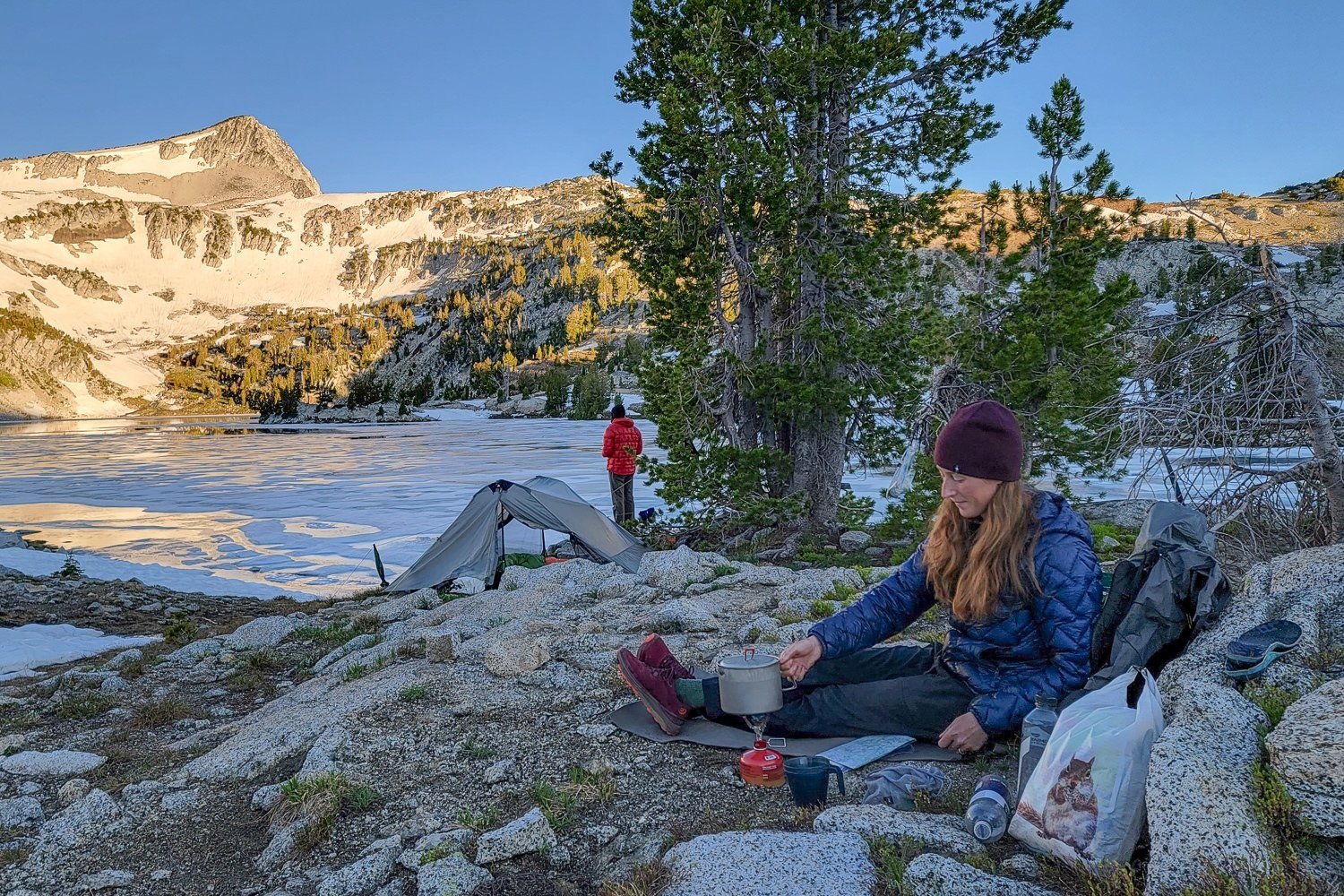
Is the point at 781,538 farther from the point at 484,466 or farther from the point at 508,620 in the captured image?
the point at 484,466

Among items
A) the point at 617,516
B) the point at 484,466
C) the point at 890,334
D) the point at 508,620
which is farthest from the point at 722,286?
the point at 484,466

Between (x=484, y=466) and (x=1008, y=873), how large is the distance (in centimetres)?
3244

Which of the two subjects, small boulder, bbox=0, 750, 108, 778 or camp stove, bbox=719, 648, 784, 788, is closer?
camp stove, bbox=719, 648, 784, 788

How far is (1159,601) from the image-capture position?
3.81 m

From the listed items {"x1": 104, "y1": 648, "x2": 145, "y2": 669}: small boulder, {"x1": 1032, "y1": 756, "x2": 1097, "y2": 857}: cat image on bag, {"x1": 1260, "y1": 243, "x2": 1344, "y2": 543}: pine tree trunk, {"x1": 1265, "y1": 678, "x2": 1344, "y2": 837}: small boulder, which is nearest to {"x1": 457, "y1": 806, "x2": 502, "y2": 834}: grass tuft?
{"x1": 1032, "y1": 756, "x2": 1097, "y2": 857}: cat image on bag

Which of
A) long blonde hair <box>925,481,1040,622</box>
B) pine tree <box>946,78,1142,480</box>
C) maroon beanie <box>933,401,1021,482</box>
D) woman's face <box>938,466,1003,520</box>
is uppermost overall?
pine tree <box>946,78,1142,480</box>

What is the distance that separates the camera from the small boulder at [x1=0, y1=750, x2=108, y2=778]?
5453mm

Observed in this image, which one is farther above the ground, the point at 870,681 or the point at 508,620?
the point at 870,681

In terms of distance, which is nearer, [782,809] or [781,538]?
[782,809]

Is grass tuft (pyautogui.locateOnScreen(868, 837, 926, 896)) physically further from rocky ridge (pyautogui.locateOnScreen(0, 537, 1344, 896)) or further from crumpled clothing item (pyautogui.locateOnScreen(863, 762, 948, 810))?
crumpled clothing item (pyautogui.locateOnScreen(863, 762, 948, 810))

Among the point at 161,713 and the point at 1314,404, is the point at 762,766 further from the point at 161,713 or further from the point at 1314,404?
the point at 161,713

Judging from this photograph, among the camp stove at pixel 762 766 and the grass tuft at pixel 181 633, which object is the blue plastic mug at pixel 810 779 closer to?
the camp stove at pixel 762 766

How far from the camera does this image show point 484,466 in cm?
3397

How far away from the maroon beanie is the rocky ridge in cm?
114
